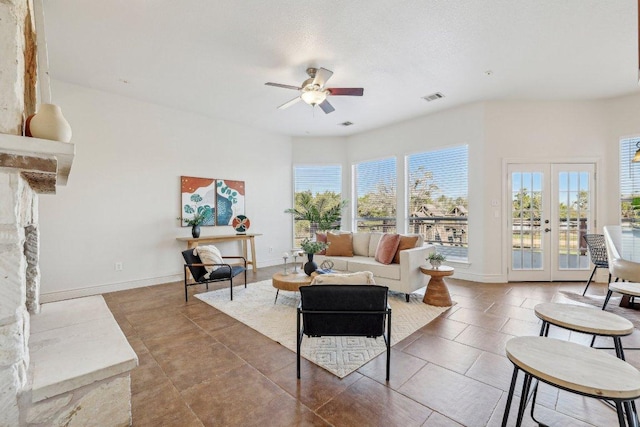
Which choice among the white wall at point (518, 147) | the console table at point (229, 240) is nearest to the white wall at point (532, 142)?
the white wall at point (518, 147)

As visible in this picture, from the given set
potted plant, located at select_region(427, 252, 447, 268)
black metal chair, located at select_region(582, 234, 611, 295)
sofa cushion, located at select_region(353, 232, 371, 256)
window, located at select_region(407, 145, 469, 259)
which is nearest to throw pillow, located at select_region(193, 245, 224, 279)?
sofa cushion, located at select_region(353, 232, 371, 256)

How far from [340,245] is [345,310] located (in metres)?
2.70

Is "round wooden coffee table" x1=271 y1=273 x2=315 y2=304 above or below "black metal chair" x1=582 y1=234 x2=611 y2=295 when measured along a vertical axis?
below

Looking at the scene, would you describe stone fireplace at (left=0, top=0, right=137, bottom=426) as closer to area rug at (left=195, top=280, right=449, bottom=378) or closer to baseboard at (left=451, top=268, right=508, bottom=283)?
area rug at (left=195, top=280, right=449, bottom=378)

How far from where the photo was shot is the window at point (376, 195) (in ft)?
20.8

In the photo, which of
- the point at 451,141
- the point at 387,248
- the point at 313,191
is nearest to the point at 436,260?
the point at 387,248

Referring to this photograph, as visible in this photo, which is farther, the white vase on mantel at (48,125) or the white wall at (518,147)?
the white wall at (518,147)

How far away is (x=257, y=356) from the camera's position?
2455 mm

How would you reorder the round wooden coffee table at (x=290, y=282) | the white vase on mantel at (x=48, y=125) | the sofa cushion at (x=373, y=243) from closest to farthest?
1. the white vase on mantel at (x=48, y=125)
2. the round wooden coffee table at (x=290, y=282)
3. the sofa cushion at (x=373, y=243)

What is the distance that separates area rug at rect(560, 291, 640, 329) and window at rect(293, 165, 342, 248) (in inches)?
174

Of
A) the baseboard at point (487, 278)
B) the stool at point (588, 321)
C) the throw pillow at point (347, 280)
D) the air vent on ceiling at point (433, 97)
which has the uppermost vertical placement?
the air vent on ceiling at point (433, 97)

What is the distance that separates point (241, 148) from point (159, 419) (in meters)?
5.09

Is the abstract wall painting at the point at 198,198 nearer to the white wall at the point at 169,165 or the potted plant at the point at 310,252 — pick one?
the white wall at the point at 169,165

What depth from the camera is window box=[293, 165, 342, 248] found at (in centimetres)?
689
